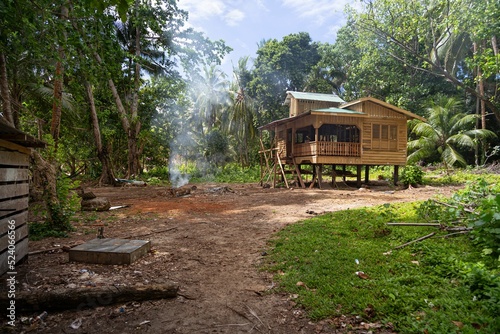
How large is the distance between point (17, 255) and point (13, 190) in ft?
3.14

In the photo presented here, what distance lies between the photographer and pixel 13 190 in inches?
176

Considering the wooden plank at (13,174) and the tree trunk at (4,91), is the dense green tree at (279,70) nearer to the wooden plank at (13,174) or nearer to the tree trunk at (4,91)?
the tree trunk at (4,91)

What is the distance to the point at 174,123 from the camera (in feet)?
109

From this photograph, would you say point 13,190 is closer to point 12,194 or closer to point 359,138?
point 12,194

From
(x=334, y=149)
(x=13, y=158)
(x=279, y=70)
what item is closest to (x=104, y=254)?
(x=13, y=158)

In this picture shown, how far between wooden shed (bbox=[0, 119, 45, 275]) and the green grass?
3.72 m

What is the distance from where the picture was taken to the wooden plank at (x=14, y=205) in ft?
13.6

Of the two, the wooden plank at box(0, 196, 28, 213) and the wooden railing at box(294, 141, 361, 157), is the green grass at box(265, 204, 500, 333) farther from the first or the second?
the wooden railing at box(294, 141, 361, 157)

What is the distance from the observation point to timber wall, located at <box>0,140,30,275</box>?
13.5 ft

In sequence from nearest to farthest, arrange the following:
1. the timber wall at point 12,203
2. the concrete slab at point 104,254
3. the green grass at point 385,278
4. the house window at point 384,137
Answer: the green grass at point 385,278, the timber wall at point 12,203, the concrete slab at point 104,254, the house window at point 384,137

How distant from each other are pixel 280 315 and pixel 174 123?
104 feet

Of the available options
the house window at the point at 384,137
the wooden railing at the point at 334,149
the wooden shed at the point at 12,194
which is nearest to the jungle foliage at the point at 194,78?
the wooden shed at the point at 12,194

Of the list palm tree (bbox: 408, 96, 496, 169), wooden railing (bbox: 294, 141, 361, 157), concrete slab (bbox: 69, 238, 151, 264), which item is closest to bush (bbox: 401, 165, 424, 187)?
wooden railing (bbox: 294, 141, 361, 157)

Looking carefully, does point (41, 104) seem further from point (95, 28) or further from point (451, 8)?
point (451, 8)
